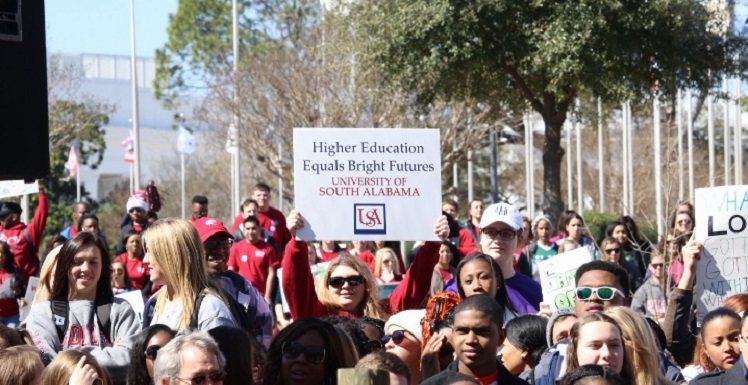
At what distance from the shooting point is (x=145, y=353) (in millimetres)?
6605

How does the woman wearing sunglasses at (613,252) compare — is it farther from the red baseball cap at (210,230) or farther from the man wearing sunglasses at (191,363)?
the man wearing sunglasses at (191,363)

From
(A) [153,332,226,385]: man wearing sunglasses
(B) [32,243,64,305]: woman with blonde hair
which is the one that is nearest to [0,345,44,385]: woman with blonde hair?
(A) [153,332,226,385]: man wearing sunglasses

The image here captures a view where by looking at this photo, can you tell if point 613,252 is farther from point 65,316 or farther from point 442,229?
point 65,316

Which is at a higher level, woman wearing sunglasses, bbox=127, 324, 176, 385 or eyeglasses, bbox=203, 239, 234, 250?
eyeglasses, bbox=203, 239, 234, 250

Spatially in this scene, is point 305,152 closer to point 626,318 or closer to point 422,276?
point 422,276

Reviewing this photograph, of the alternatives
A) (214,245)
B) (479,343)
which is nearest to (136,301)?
(214,245)

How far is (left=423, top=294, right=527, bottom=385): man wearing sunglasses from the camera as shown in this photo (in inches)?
253

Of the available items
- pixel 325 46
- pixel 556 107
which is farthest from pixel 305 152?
pixel 325 46

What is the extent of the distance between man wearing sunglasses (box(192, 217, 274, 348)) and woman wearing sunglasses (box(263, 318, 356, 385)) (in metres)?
1.66

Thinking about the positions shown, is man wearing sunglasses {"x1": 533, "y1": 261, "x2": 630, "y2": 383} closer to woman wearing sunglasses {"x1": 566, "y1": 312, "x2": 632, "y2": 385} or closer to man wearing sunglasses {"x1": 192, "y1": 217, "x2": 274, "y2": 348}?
woman wearing sunglasses {"x1": 566, "y1": 312, "x2": 632, "y2": 385}

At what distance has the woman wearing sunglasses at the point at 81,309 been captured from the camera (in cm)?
743

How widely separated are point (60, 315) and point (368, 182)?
7.00ft

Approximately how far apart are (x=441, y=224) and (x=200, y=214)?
708 cm

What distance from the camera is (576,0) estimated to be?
68.3ft
